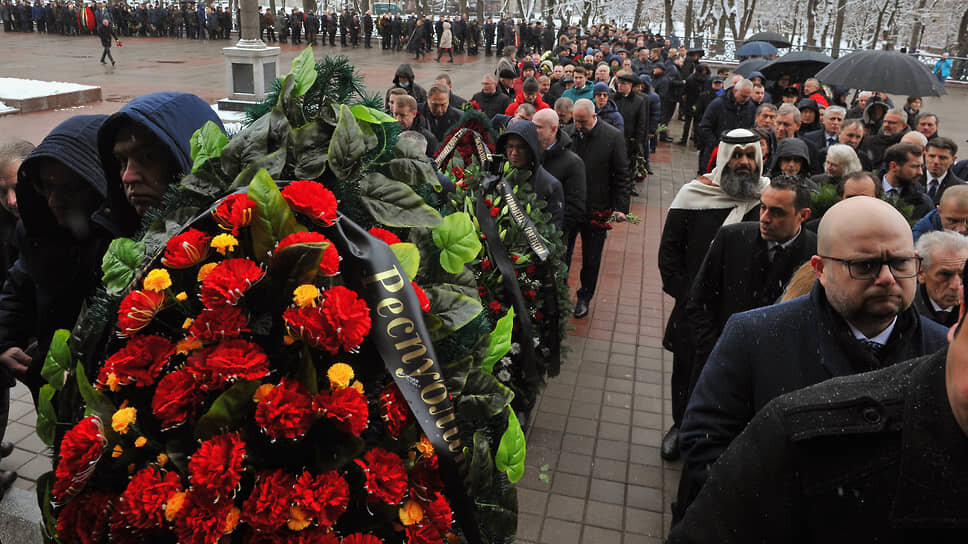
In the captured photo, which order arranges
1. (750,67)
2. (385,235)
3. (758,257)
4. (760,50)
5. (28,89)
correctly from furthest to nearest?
(760,50) → (28,89) → (750,67) → (758,257) → (385,235)

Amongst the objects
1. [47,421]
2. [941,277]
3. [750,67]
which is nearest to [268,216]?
[47,421]

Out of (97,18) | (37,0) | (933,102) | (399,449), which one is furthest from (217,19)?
(399,449)

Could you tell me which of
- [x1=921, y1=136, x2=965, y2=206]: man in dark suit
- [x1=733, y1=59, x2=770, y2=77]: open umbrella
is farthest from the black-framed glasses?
[x1=733, y1=59, x2=770, y2=77]: open umbrella

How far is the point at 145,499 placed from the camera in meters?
1.47

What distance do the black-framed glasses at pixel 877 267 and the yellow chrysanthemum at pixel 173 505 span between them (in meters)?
1.94

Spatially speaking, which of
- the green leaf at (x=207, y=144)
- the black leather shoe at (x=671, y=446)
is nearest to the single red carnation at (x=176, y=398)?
the green leaf at (x=207, y=144)

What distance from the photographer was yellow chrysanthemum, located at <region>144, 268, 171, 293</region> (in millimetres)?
1607

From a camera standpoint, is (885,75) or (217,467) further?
(885,75)

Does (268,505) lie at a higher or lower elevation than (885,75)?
lower

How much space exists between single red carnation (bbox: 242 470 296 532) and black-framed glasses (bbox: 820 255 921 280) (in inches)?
68.3

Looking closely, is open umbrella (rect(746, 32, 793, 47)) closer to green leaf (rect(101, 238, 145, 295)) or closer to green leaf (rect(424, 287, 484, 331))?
green leaf (rect(424, 287, 484, 331))

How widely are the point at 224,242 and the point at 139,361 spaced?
0.32 m

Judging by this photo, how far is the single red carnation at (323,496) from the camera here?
1.48 m

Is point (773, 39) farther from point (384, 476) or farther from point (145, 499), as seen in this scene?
point (145, 499)
